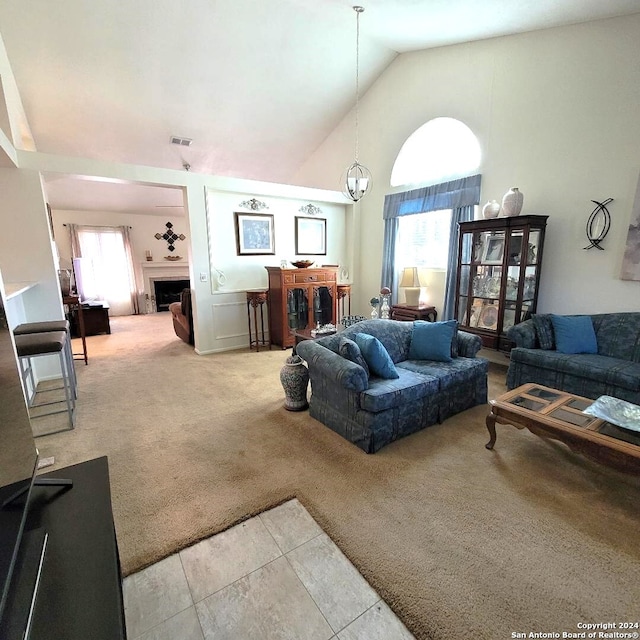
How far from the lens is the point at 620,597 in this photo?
136 centimetres

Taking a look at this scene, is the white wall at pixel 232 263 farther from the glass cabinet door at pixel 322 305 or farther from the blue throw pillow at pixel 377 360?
the blue throw pillow at pixel 377 360

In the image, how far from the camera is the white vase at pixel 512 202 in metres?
3.47

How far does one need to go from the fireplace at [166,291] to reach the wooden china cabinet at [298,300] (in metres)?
4.94

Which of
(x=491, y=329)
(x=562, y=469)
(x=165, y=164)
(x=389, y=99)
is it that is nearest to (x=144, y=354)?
(x=165, y=164)

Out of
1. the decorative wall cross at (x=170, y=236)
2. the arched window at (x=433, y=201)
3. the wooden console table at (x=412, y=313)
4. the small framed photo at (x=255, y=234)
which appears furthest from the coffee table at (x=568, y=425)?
the decorative wall cross at (x=170, y=236)

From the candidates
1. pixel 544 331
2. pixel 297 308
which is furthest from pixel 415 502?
pixel 297 308

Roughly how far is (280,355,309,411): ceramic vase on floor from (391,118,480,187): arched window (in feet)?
10.7

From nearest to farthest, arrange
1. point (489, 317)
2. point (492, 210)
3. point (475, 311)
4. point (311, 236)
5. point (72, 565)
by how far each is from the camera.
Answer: point (72, 565), point (492, 210), point (489, 317), point (475, 311), point (311, 236)

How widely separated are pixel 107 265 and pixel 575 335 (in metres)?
9.01

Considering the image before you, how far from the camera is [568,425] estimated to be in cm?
194

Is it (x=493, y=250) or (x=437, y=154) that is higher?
(x=437, y=154)

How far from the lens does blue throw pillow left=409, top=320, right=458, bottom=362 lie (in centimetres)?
297

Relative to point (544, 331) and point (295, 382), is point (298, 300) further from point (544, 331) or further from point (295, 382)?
point (544, 331)

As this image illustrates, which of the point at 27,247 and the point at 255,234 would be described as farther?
the point at 255,234
